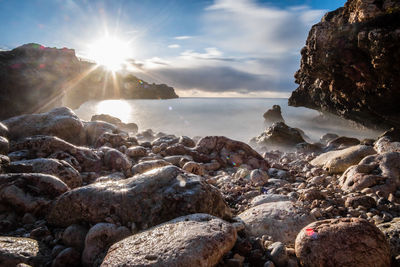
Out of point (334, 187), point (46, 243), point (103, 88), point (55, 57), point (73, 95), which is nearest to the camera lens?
point (46, 243)

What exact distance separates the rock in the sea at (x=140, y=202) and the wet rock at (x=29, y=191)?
1.09 ft

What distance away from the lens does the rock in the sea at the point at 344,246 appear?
80.4 inches

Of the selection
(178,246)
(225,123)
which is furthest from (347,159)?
(225,123)

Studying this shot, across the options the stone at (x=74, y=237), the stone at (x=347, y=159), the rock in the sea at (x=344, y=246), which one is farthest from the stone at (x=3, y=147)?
the stone at (x=347, y=159)

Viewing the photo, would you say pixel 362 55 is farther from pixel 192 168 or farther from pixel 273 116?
pixel 273 116

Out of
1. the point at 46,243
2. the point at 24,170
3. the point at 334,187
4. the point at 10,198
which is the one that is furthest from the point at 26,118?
the point at 334,187

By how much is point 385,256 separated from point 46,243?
3365 millimetres

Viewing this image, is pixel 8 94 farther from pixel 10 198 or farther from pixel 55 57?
pixel 10 198

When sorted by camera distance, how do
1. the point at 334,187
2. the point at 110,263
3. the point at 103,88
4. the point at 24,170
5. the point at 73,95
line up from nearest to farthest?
the point at 110,263 < the point at 24,170 < the point at 334,187 < the point at 73,95 < the point at 103,88

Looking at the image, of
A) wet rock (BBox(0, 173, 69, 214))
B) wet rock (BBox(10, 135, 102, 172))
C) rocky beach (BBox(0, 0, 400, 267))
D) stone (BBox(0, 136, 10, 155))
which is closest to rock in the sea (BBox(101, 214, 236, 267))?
rocky beach (BBox(0, 0, 400, 267))

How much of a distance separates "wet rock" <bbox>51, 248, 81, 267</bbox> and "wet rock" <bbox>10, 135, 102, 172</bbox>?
3.23 meters

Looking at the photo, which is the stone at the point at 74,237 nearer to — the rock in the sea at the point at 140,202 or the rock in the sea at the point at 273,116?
the rock in the sea at the point at 140,202

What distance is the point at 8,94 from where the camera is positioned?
11.0m

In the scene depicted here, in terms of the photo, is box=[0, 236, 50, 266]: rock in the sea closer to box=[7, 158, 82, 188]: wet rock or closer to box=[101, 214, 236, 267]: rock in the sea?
box=[101, 214, 236, 267]: rock in the sea
